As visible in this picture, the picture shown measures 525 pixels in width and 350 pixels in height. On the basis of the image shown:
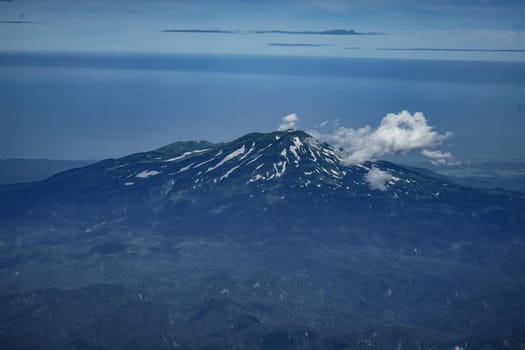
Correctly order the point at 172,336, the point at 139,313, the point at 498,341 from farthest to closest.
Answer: the point at 139,313
the point at 172,336
the point at 498,341

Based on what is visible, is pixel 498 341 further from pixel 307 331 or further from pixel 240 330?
pixel 240 330

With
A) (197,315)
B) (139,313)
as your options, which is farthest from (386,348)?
(139,313)

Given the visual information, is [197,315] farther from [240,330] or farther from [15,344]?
[15,344]

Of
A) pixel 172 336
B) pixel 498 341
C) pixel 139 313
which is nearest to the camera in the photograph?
pixel 498 341

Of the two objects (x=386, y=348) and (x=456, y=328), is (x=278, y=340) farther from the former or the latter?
(x=456, y=328)

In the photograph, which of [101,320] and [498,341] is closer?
[498,341]

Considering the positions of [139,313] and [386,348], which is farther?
[139,313]

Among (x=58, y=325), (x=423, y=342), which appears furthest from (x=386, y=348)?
(x=58, y=325)
